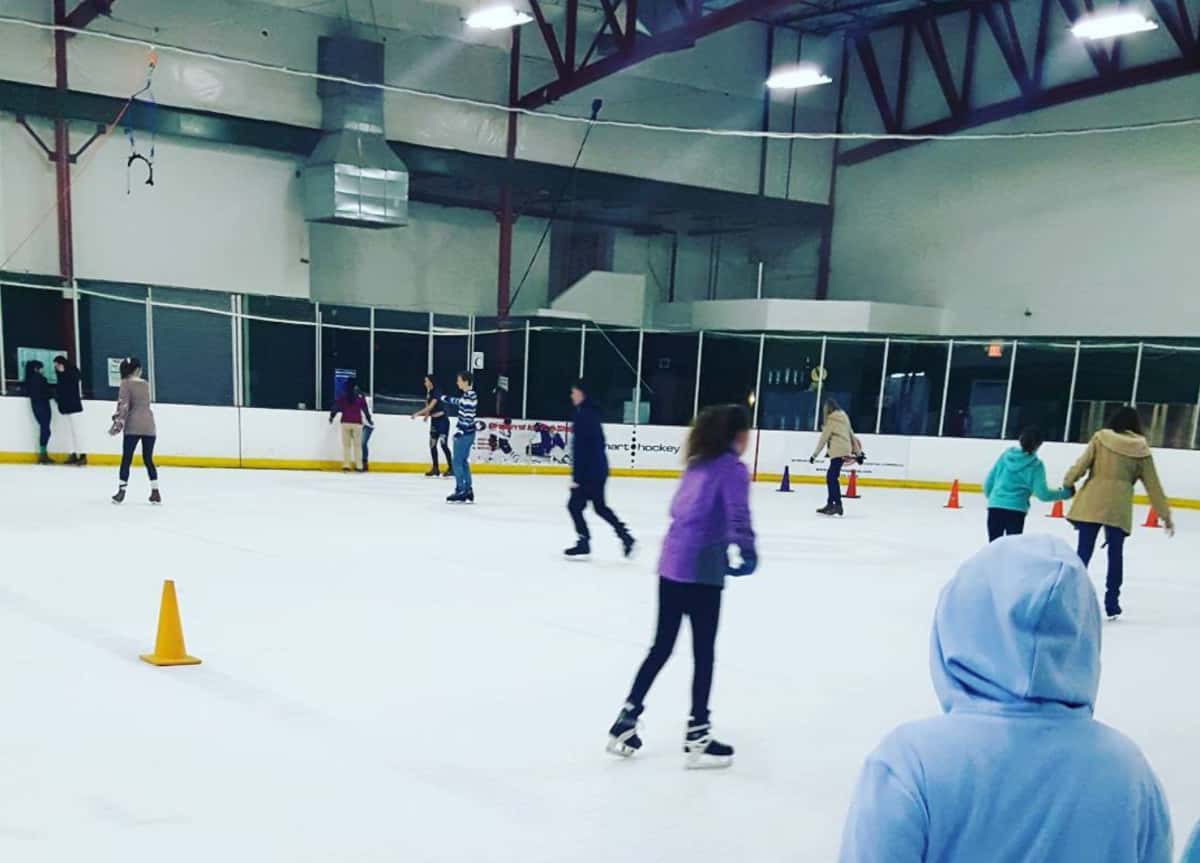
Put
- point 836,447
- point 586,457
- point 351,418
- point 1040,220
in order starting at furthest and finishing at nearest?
point 1040,220, point 351,418, point 836,447, point 586,457

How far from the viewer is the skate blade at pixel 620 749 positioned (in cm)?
290

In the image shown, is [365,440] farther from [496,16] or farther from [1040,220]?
[1040,220]

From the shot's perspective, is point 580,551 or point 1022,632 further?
point 580,551

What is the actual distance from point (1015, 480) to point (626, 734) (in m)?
3.41

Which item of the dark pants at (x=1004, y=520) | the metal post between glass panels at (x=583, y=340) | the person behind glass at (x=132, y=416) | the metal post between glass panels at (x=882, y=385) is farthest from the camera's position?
the metal post between glass panels at (x=882, y=385)

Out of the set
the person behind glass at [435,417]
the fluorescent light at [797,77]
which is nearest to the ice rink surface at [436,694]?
the person behind glass at [435,417]

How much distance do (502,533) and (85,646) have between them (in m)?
3.77

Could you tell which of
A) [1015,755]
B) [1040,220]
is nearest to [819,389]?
[1040,220]

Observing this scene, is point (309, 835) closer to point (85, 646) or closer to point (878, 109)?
point (85, 646)

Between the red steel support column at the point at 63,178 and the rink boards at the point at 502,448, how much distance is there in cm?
124

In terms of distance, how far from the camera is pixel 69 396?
1025 centimetres

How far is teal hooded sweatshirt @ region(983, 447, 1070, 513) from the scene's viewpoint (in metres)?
5.15

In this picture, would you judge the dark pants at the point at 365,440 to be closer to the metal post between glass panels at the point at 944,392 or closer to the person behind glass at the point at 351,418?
the person behind glass at the point at 351,418

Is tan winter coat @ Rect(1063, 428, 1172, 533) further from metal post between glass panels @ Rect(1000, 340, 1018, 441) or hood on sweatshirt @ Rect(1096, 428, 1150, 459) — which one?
metal post between glass panels @ Rect(1000, 340, 1018, 441)
